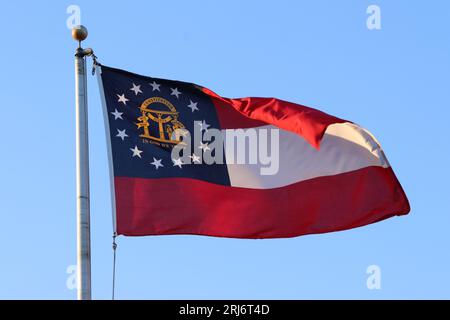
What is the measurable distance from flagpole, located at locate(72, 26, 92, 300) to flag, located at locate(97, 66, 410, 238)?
1.17 m

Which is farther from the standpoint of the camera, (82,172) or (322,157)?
(322,157)

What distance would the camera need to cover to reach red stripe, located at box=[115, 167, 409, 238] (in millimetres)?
25703

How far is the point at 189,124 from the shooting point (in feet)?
88.5

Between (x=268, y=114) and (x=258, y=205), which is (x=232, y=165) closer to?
(x=258, y=205)

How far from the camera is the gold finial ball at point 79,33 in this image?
82.7ft

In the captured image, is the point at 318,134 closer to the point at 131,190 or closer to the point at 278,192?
the point at 278,192

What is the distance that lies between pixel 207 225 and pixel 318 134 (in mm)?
2874

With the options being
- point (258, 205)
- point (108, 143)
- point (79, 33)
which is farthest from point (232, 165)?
point (79, 33)

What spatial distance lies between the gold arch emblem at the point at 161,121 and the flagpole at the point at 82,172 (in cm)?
182

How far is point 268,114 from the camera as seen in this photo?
27641 mm

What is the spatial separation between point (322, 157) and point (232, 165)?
190cm

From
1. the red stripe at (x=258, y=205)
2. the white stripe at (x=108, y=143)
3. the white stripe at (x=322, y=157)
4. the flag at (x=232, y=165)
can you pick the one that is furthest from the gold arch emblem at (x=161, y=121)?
the white stripe at (x=322, y=157)

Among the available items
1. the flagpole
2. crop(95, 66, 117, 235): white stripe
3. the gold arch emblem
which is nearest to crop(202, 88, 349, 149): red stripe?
the gold arch emblem

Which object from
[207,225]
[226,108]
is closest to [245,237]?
[207,225]
